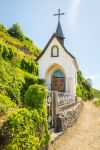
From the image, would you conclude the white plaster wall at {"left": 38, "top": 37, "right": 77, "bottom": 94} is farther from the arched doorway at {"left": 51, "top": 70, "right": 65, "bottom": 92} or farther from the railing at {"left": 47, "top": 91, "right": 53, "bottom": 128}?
the railing at {"left": 47, "top": 91, "right": 53, "bottom": 128}

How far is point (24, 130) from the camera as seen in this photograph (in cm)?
941

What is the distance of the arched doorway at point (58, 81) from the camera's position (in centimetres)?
3359

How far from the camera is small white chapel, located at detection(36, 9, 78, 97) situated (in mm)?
32416

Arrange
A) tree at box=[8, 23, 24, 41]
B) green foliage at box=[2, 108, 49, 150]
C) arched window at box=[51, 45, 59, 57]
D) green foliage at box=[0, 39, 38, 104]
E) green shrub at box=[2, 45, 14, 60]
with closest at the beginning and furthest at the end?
green foliage at box=[2, 108, 49, 150] → green foliage at box=[0, 39, 38, 104] → green shrub at box=[2, 45, 14, 60] → arched window at box=[51, 45, 59, 57] → tree at box=[8, 23, 24, 41]

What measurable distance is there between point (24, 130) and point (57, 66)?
24.4 m

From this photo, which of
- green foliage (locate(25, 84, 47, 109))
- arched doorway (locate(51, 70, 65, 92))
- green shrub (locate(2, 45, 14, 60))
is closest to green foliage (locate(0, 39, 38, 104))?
green shrub (locate(2, 45, 14, 60))

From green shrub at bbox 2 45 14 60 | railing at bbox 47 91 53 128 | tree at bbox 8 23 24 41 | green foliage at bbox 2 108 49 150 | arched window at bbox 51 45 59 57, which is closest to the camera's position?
green foliage at bbox 2 108 49 150

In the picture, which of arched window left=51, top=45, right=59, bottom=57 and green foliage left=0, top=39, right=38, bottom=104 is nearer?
green foliage left=0, top=39, right=38, bottom=104

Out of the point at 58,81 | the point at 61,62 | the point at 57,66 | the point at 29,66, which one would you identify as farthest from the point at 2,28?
the point at 61,62

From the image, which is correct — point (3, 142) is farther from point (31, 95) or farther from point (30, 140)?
point (31, 95)

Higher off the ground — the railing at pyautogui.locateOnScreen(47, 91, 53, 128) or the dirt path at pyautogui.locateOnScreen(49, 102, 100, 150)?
the railing at pyautogui.locateOnScreen(47, 91, 53, 128)

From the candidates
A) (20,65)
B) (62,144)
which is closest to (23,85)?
(20,65)

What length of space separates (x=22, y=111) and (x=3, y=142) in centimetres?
142

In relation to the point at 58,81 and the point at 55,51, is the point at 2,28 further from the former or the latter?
the point at 58,81
